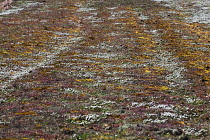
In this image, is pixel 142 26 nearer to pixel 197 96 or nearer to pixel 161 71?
pixel 161 71

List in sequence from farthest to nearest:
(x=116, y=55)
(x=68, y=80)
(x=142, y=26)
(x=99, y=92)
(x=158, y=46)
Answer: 1. (x=142, y=26)
2. (x=158, y=46)
3. (x=116, y=55)
4. (x=68, y=80)
5. (x=99, y=92)

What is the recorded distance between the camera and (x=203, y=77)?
29734mm

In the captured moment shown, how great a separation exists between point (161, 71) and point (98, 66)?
6855mm

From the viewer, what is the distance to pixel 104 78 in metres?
30.0

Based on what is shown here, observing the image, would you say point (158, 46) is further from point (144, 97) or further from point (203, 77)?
point (144, 97)

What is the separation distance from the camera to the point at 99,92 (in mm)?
25438

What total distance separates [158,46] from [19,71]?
66.0 ft

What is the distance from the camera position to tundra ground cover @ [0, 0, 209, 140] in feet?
58.7

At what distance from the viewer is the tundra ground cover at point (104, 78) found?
17891 mm

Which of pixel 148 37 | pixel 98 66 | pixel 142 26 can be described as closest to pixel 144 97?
pixel 98 66

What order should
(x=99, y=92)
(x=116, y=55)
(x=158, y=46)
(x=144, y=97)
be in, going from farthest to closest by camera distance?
(x=158, y=46)
(x=116, y=55)
(x=99, y=92)
(x=144, y=97)

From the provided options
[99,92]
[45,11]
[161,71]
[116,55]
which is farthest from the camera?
[45,11]

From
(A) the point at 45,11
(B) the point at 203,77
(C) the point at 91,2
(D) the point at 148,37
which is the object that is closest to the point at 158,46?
(D) the point at 148,37

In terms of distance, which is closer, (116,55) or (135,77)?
(135,77)
